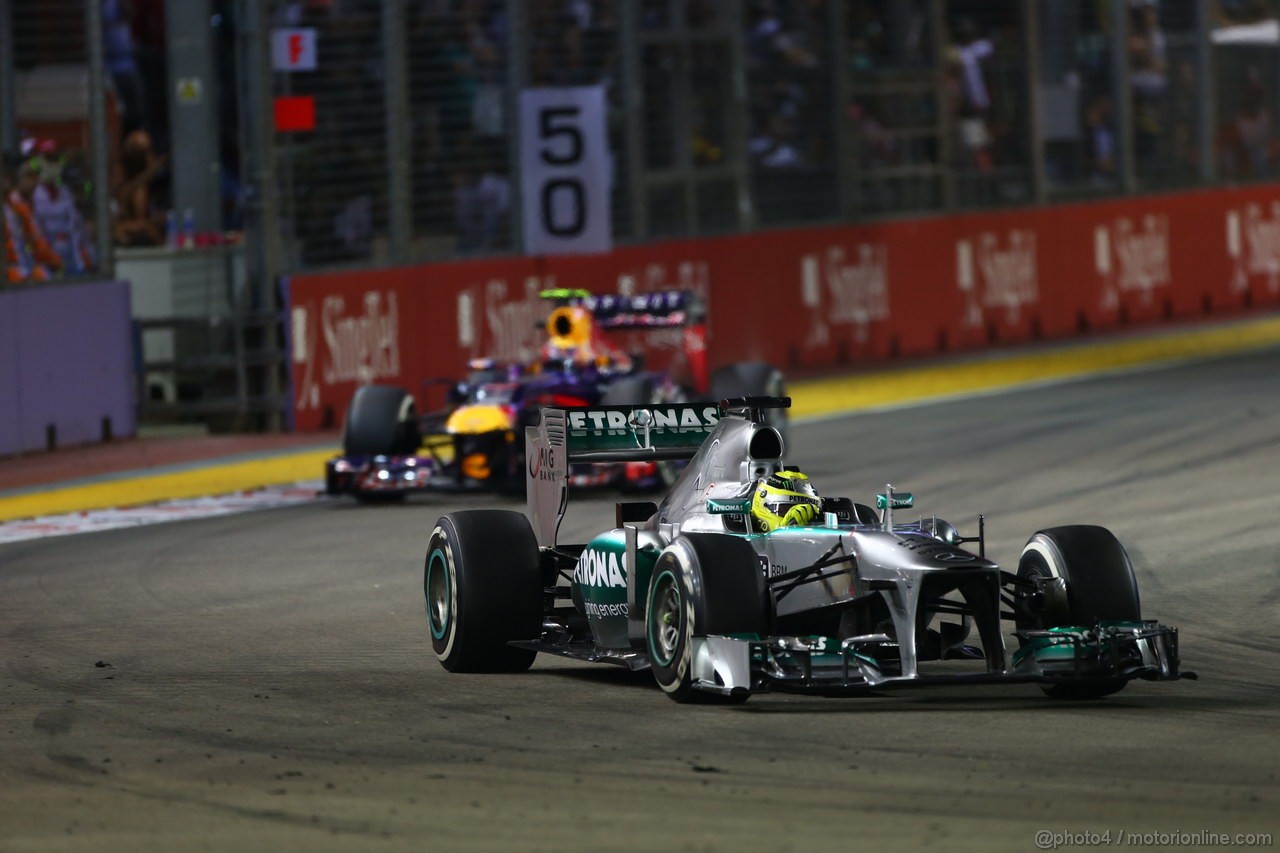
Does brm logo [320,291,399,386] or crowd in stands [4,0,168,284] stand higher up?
crowd in stands [4,0,168,284]

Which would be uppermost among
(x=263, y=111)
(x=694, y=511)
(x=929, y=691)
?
(x=263, y=111)

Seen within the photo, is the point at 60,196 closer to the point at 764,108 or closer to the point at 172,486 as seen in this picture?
the point at 172,486

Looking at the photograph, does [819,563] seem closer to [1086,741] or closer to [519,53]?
[1086,741]

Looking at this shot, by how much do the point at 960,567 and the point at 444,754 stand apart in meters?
1.92

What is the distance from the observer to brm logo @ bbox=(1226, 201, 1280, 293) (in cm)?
3478

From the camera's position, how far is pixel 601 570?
1028 cm

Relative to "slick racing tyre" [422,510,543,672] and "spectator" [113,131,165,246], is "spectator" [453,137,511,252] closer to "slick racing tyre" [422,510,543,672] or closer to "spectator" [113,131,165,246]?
"spectator" [113,131,165,246]

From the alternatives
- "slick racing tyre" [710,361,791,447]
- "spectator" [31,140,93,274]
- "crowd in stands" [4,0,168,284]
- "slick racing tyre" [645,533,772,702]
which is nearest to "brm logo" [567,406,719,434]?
"slick racing tyre" [645,533,772,702]

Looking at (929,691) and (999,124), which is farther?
(999,124)

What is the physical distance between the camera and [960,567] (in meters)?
9.04

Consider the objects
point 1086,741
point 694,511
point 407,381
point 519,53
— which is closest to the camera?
point 1086,741

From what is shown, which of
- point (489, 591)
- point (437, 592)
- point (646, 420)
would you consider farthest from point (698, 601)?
point (646, 420)

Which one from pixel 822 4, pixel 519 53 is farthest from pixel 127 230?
pixel 822 4

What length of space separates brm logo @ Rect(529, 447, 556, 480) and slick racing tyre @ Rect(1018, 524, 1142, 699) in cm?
225
